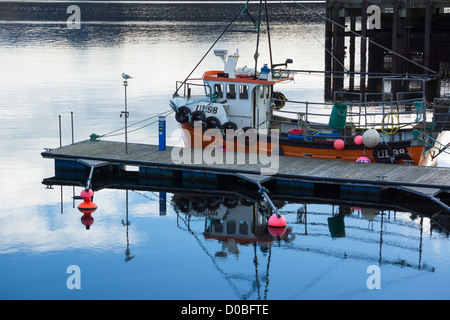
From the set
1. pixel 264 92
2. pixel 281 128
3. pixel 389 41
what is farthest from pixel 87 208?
pixel 389 41

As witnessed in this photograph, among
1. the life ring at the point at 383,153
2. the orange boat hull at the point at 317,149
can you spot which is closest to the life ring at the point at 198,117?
the orange boat hull at the point at 317,149

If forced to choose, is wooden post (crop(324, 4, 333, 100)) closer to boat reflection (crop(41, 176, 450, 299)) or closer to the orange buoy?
boat reflection (crop(41, 176, 450, 299))

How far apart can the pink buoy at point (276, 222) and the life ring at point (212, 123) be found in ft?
17.8

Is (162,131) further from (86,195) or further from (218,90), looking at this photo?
(86,195)

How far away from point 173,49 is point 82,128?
41502 millimetres

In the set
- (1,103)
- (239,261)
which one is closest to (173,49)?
(1,103)

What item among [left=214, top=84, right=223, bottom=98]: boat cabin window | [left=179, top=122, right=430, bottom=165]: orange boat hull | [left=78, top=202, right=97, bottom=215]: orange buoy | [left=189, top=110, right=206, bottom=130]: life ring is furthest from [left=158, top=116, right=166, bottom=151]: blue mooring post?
[left=78, top=202, right=97, bottom=215]: orange buoy

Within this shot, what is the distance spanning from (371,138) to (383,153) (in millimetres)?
879

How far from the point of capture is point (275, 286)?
62.0 feet

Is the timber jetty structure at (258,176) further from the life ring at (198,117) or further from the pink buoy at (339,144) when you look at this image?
the life ring at (198,117)

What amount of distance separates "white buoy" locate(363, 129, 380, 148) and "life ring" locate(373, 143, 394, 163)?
0.32 metres

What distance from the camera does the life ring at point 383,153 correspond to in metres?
26.1

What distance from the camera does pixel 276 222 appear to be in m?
22.8
